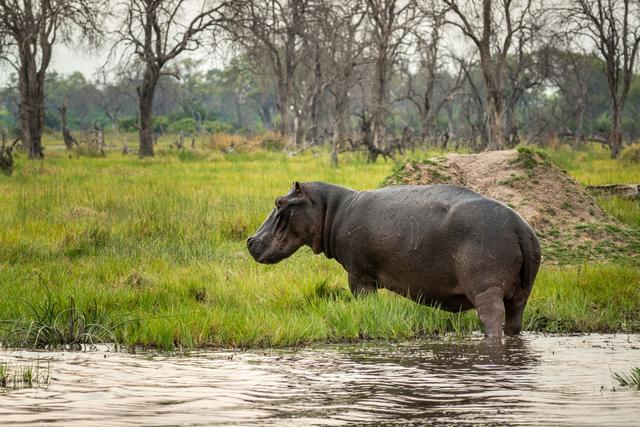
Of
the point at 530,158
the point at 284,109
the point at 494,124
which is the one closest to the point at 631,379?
the point at 530,158

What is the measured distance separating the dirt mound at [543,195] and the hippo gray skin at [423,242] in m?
3.79

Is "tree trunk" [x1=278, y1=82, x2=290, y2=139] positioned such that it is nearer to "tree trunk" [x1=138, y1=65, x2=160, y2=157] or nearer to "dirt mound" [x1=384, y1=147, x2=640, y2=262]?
"tree trunk" [x1=138, y1=65, x2=160, y2=157]

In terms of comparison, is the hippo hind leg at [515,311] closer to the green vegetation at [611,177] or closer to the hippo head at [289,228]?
the hippo head at [289,228]

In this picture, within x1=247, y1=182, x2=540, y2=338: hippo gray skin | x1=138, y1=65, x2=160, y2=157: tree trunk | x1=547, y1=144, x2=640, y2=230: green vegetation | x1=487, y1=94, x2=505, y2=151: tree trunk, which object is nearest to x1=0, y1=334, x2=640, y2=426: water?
x1=247, y1=182, x2=540, y2=338: hippo gray skin

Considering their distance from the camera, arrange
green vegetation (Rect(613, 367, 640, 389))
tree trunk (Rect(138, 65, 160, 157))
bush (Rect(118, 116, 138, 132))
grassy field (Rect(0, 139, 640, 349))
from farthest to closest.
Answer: bush (Rect(118, 116, 138, 132))
tree trunk (Rect(138, 65, 160, 157))
grassy field (Rect(0, 139, 640, 349))
green vegetation (Rect(613, 367, 640, 389))

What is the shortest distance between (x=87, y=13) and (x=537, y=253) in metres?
25.0

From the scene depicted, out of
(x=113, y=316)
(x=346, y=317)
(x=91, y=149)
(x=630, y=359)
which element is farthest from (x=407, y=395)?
(x=91, y=149)

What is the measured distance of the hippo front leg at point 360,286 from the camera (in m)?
7.57

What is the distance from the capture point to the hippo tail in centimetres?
646

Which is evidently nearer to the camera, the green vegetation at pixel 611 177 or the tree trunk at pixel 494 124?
the green vegetation at pixel 611 177

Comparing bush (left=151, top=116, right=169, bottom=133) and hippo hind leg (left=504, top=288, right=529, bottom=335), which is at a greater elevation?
bush (left=151, top=116, right=169, bottom=133)

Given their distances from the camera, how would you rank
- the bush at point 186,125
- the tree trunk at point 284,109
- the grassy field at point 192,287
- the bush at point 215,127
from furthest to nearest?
the bush at point 215,127, the bush at point 186,125, the tree trunk at point 284,109, the grassy field at point 192,287

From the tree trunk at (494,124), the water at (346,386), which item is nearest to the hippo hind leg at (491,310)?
the water at (346,386)

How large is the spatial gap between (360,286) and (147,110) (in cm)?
2760
